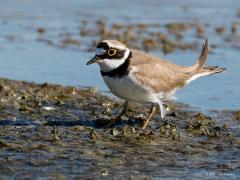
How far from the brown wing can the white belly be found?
0.08m

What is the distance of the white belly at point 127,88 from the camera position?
8148mm

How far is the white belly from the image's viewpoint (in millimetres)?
8148

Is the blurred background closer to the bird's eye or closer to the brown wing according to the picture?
the brown wing

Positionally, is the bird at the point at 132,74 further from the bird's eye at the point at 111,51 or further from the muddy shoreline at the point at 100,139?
the muddy shoreline at the point at 100,139

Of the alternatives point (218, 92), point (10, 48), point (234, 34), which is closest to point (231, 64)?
point (218, 92)

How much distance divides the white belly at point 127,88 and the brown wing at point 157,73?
84mm

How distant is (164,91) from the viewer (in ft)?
28.7

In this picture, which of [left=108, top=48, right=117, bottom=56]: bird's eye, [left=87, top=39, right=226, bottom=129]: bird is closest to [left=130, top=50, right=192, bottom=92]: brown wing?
[left=87, top=39, right=226, bottom=129]: bird

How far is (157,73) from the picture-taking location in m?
8.63

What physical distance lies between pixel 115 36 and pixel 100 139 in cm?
688

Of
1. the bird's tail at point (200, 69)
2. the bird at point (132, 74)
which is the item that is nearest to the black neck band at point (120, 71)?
the bird at point (132, 74)

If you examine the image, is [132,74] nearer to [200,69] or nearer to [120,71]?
[120,71]

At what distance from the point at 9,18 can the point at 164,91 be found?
7.71 m

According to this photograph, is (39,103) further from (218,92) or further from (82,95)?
(218,92)
